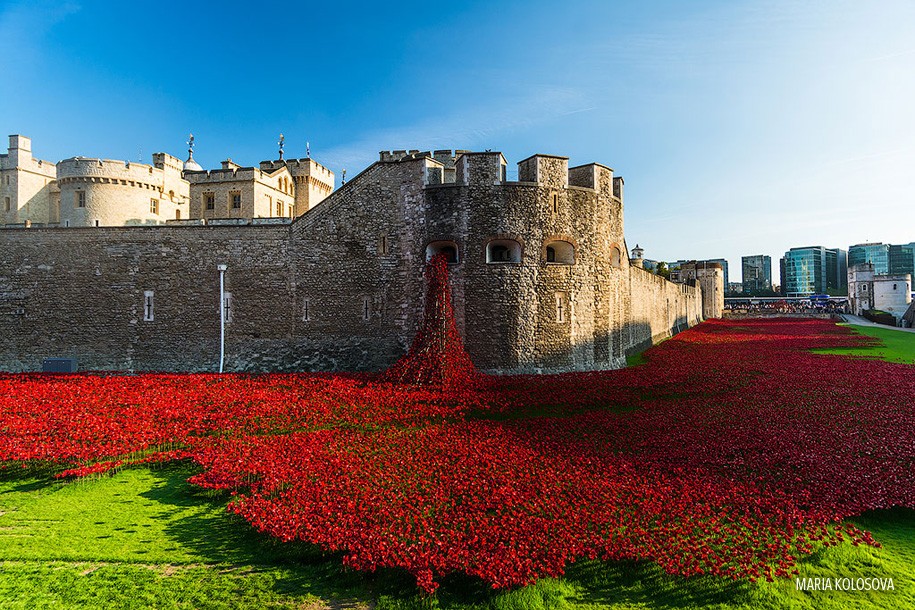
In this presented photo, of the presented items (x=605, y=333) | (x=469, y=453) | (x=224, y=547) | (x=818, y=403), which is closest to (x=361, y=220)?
(x=605, y=333)

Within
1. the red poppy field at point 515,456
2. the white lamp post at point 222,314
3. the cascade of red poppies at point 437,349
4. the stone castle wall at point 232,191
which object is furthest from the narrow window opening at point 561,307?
the stone castle wall at point 232,191

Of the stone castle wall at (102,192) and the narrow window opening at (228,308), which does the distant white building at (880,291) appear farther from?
the stone castle wall at (102,192)

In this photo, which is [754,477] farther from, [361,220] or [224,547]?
[361,220]

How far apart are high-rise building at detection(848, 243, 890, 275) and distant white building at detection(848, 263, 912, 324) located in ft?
386

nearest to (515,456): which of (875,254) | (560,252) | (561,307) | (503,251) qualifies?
(561,307)

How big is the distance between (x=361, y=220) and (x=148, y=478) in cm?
1301

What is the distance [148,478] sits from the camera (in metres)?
9.21

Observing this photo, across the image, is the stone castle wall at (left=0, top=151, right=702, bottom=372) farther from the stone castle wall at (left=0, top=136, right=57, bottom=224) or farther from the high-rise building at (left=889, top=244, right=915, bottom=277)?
the high-rise building at (left=889, top=244, right=915, bottom=277)

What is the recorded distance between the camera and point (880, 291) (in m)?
75.6

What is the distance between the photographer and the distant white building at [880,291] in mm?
73000

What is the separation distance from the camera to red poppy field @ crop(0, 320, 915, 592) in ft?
20.1

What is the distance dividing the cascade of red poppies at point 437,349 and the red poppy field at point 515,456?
59 cm

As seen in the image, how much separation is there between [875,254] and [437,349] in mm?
226690

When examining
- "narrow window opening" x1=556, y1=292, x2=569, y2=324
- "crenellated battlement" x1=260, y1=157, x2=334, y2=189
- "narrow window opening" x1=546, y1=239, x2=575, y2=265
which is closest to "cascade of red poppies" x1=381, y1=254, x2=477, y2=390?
"narrow window opening" x1=556, y1=292, x2=569, y2=324
